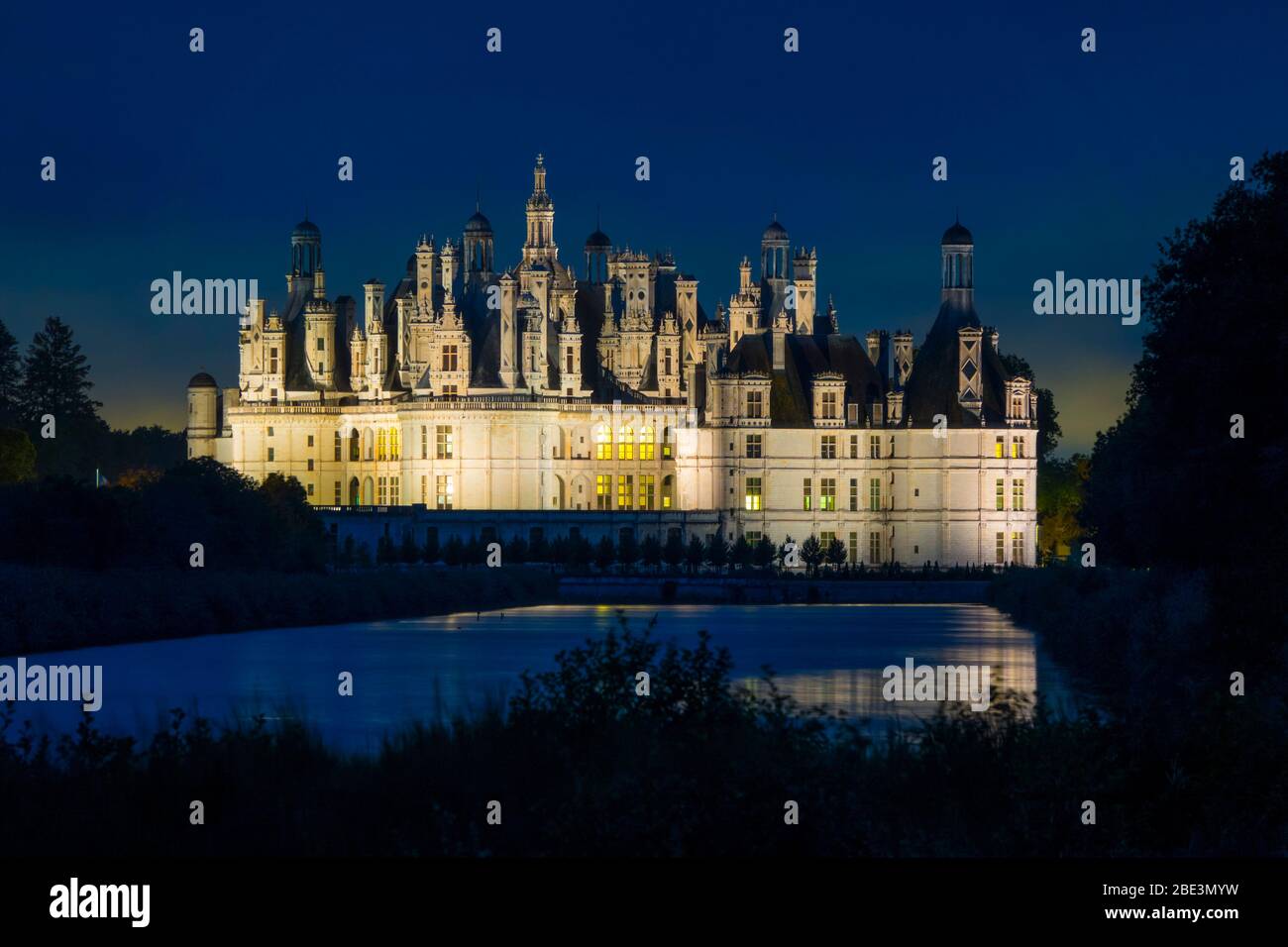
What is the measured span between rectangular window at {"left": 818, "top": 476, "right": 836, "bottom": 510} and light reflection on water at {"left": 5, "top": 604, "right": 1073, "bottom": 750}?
102 ft

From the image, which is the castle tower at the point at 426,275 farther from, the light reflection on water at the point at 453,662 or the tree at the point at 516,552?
the light reflection on water at the point at 453,662

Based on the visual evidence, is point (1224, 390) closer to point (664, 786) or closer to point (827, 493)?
point (664, 786)

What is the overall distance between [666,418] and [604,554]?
46.5 feet

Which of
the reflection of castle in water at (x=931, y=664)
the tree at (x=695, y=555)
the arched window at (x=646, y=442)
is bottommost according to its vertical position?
the reflection of castle in water at (x=931, y=664)

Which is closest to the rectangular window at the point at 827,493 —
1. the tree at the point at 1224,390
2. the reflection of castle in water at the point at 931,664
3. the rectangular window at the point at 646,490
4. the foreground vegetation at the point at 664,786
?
the rectangular window at the point at 646,490

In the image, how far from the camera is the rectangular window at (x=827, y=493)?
114 m

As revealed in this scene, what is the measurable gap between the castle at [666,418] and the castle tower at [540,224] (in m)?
0.08

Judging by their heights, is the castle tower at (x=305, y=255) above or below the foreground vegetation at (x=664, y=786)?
above

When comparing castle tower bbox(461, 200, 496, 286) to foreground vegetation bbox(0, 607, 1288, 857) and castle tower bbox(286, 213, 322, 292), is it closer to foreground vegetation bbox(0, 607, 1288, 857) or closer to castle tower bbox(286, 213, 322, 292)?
castle tower bbox(286, 213, 322, 292)

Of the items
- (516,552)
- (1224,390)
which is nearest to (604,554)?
(516,552)

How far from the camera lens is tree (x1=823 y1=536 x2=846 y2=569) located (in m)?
109

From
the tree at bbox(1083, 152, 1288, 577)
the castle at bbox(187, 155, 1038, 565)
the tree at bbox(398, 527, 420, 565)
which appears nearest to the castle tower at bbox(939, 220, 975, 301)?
the castle at bbox(187, 155, 1038, 565)
